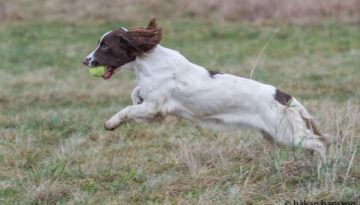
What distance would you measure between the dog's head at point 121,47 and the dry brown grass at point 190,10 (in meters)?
9.53

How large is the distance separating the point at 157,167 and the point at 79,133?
139 cm

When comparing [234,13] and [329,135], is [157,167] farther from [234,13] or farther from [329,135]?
[234,13]

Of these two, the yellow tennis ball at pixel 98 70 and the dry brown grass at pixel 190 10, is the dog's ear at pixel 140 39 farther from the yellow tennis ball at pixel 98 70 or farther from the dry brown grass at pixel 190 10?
the dry brown grass at pixel 190 10

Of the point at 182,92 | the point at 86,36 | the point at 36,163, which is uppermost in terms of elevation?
the point at 182,92

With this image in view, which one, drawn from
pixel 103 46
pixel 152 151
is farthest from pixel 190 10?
pixel 103 46

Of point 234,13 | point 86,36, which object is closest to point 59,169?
point 86,36

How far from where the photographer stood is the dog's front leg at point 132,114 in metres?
3.85

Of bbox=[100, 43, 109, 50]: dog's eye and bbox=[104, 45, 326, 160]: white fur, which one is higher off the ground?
bbox=[100, 43, 109, 50]: dog's eye

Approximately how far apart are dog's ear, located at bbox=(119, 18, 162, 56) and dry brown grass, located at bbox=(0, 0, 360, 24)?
→ 9.48 metres

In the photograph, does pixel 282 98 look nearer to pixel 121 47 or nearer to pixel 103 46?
pixel 121 47

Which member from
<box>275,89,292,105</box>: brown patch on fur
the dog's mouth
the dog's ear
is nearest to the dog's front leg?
the dog's mouth

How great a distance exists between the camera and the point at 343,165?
12.1ft

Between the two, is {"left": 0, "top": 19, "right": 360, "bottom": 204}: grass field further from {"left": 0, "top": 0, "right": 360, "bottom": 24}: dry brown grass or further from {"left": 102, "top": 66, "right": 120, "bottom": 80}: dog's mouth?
{"left": 0, "top": 0, "right": 360, "bottom": 24}: dry brown grass

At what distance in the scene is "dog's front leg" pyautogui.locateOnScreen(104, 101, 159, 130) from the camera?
12.6 feet
